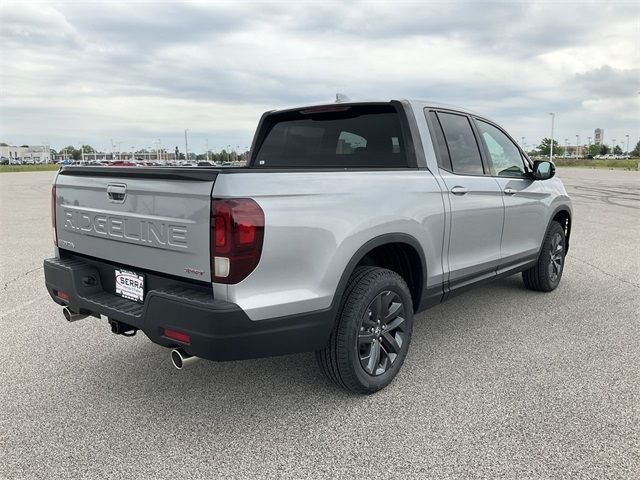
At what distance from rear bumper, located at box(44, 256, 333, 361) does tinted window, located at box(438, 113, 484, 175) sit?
1899 mm

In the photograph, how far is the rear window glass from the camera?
3943mm

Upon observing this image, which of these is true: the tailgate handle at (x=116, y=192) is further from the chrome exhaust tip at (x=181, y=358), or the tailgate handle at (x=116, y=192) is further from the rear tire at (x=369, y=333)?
the rear tire at (x=369, y=333)

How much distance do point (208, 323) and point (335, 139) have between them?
2.18m

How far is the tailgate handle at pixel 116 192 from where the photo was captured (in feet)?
9.60

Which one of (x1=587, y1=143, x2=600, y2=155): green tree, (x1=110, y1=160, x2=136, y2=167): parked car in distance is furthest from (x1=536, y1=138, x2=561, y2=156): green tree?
(x1=110, y1=160, x2=136, y2=167): parked car in distance

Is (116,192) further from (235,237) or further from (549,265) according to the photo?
(549,265)

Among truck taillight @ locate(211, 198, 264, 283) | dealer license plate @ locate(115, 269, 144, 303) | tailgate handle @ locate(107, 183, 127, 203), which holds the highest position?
tailgate handle @ locate(107, 183, 127, 203)

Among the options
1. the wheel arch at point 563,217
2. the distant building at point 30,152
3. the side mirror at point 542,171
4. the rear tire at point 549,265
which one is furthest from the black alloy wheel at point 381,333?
the distant building at point 30,152

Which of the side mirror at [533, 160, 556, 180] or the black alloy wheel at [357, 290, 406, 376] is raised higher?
the side mirror at [533, 160, 556, 180]

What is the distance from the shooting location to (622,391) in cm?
337

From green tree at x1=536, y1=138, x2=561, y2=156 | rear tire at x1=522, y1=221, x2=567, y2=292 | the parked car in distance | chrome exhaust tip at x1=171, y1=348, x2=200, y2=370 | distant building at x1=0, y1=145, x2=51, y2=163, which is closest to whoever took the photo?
chrome exhaust tip at x1=171, y1=348, x2=200, y2=370

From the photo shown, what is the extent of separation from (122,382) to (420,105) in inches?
112

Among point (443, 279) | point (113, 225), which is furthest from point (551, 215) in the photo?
point (113, 225)

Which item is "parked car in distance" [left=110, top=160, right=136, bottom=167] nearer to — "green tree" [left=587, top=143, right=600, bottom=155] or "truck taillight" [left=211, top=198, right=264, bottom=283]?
"truck taillight" [left=211, top=198, right=264, bottom=283]
